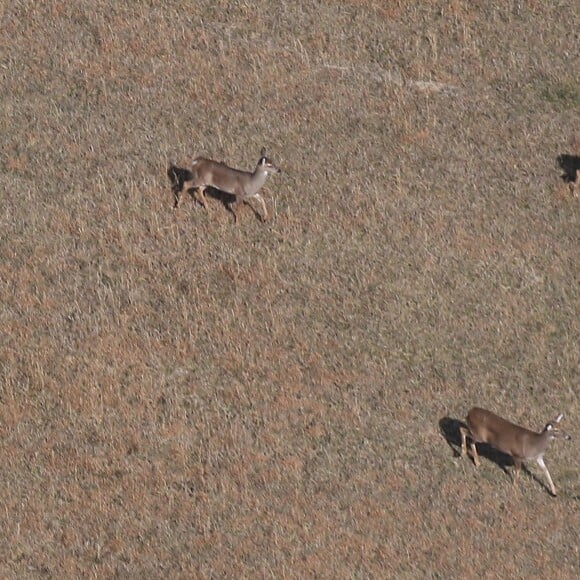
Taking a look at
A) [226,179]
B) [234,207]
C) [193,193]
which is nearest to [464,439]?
[234,207]

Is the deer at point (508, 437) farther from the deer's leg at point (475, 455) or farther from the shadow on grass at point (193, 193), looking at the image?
the shadow on grass at point (193, 193)

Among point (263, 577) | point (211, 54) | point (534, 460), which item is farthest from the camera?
point (211, 54)

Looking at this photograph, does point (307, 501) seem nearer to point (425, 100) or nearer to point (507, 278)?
point (507, 278)

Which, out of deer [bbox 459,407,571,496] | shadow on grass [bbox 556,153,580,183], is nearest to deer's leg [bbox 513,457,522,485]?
deer [bbox 459,407,571,496]

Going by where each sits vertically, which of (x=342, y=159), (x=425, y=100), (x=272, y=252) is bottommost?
(x=272, y=252)

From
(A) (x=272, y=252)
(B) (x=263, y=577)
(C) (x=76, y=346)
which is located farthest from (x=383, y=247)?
(B) (x=263, y=577)

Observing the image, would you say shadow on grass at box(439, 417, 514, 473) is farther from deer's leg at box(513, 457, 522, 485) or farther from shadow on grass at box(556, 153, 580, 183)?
shadow on grass at box(556, 153, 580, 183)
